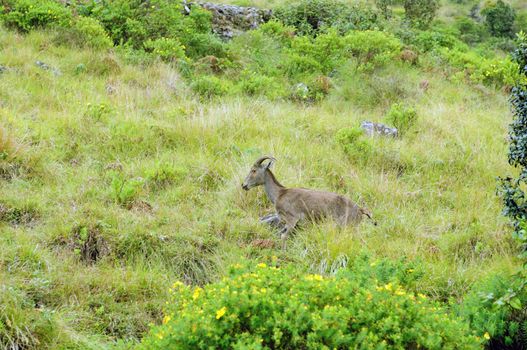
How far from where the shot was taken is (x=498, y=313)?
4645 millimetres

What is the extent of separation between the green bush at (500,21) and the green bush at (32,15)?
72.5 ft

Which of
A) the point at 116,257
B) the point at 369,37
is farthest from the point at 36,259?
the point at 369,37

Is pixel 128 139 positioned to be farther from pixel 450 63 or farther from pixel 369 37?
pixel 450 63

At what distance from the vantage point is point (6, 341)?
474cm

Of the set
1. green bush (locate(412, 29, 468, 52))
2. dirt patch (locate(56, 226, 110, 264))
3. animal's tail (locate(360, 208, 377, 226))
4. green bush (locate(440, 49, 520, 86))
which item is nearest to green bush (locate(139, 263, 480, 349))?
dirt patch (locate(56, 226, 110, 264))

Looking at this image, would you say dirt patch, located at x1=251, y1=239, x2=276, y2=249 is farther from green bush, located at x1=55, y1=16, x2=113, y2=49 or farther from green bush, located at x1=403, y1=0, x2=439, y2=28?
green bush, located at x1=403, y1=0, x2=439, y2=28

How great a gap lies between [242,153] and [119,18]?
7382mm

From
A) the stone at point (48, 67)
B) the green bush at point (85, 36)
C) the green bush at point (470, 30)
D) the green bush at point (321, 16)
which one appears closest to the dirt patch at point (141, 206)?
the stone at point (48, 67)

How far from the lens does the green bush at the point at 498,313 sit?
4.56m

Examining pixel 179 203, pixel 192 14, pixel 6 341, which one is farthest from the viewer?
pixel 192 14

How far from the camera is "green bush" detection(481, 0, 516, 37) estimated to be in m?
29.6

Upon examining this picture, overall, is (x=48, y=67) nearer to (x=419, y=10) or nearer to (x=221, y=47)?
(x=221, y=47)

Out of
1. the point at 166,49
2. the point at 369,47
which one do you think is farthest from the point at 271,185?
the point at 369,47

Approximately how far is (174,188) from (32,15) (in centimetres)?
821
